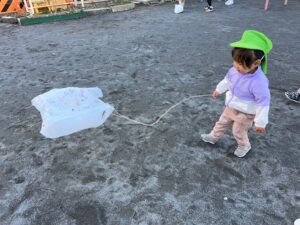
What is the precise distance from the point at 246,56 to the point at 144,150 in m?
1.16

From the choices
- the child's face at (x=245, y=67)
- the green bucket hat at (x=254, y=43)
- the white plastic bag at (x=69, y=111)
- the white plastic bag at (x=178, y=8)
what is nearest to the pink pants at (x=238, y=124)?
the child's face at (x=245, y=67)

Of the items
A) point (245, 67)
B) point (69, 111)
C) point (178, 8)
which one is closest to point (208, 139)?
point (245, 67)

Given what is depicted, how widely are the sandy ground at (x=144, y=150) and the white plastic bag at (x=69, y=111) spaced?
3.8 inches

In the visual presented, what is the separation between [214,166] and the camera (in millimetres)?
2564

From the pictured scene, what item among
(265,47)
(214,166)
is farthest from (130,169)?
(265,47)

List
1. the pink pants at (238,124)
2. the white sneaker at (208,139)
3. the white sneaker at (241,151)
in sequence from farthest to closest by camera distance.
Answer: the white sneaker at (208,139)
the white sneaker at (241,151)
the pink pants at (238,124)

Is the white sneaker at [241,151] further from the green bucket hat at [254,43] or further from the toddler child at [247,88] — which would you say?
the green bucket hat at [254,43]

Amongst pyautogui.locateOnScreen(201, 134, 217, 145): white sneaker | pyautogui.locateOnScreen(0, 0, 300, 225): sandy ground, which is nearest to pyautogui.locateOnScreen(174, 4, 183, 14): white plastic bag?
pyautogui.locateOnScreen(0, 0, 300, 225): sandy ground

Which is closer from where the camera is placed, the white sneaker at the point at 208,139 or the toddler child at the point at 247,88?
the toddler child at the point at 247,88

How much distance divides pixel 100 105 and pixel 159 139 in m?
0.80

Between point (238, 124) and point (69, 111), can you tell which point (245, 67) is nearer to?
point (238, 124)

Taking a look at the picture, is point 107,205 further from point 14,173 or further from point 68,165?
point 14,173

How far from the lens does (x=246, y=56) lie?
7.20 ft

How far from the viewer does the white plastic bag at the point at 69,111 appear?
118 inches
